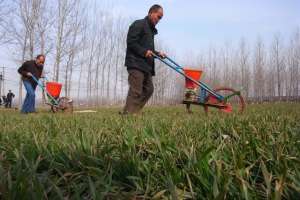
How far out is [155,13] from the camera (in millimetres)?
5613

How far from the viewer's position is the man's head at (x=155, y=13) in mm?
5582

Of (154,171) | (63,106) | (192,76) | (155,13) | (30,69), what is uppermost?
(155,13)

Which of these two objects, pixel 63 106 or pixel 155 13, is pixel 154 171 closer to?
pixel 155 13

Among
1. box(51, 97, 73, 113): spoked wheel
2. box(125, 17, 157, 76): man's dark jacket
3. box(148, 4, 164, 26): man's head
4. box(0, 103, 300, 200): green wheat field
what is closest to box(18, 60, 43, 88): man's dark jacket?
box(51, 97, 73, 113): spoked wheel

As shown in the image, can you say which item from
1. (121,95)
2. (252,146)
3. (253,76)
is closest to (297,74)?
(253,76)

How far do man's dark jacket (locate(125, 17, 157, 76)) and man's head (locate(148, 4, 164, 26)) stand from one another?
0.27 ft

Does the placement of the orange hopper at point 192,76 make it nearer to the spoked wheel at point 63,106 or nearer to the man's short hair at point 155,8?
the man's short hair at point 155,8

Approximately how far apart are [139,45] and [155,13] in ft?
1.84

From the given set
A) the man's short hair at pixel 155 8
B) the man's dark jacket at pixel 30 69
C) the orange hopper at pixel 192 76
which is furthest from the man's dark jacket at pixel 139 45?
the man's dark jacket at pixel 30 69

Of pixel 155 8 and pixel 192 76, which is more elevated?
pixel 155 8

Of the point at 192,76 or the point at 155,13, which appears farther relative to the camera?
the point at 192,76

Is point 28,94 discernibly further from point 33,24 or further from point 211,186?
point 33,24

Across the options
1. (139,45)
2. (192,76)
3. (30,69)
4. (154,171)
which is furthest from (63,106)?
(154,171)

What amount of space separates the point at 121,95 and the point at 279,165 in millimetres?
33802
